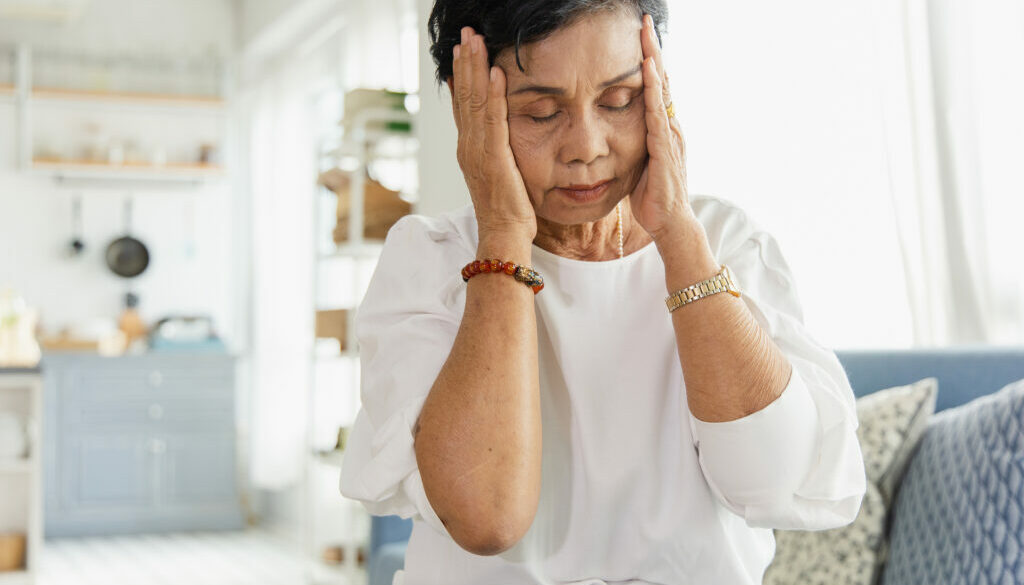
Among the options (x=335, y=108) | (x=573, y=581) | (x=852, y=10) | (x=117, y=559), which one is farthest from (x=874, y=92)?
(x=117, y=559)

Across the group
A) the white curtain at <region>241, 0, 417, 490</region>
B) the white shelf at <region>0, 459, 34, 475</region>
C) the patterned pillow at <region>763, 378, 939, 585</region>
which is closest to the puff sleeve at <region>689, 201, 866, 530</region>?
the patterned pillow at <region>763, 378, 939, 585</region>

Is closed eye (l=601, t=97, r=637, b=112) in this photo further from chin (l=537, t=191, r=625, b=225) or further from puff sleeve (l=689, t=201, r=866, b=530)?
puff sleeve (l=689, t=201, r=866, b=530)

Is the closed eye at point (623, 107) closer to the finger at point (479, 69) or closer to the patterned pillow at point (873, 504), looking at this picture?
the finger at point (479, 69)

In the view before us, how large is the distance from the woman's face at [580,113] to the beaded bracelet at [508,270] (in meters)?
0.09

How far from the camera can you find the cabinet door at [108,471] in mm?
5410

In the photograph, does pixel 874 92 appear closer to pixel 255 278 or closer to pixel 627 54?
pixel 627 54

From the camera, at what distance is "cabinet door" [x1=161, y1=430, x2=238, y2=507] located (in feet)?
18.3

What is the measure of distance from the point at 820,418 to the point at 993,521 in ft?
2.04

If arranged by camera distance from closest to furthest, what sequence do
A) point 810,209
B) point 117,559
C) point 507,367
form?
point 507,367 < point 810,209 < point 117,559

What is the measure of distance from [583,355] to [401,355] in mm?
209

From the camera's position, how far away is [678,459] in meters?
1.12

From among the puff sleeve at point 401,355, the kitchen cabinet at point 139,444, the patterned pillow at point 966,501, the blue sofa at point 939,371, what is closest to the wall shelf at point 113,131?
the kitchen cabinet at point 139,444

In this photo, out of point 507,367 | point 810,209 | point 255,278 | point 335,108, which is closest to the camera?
point 507,367

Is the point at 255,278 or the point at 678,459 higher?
the point at 255,278
